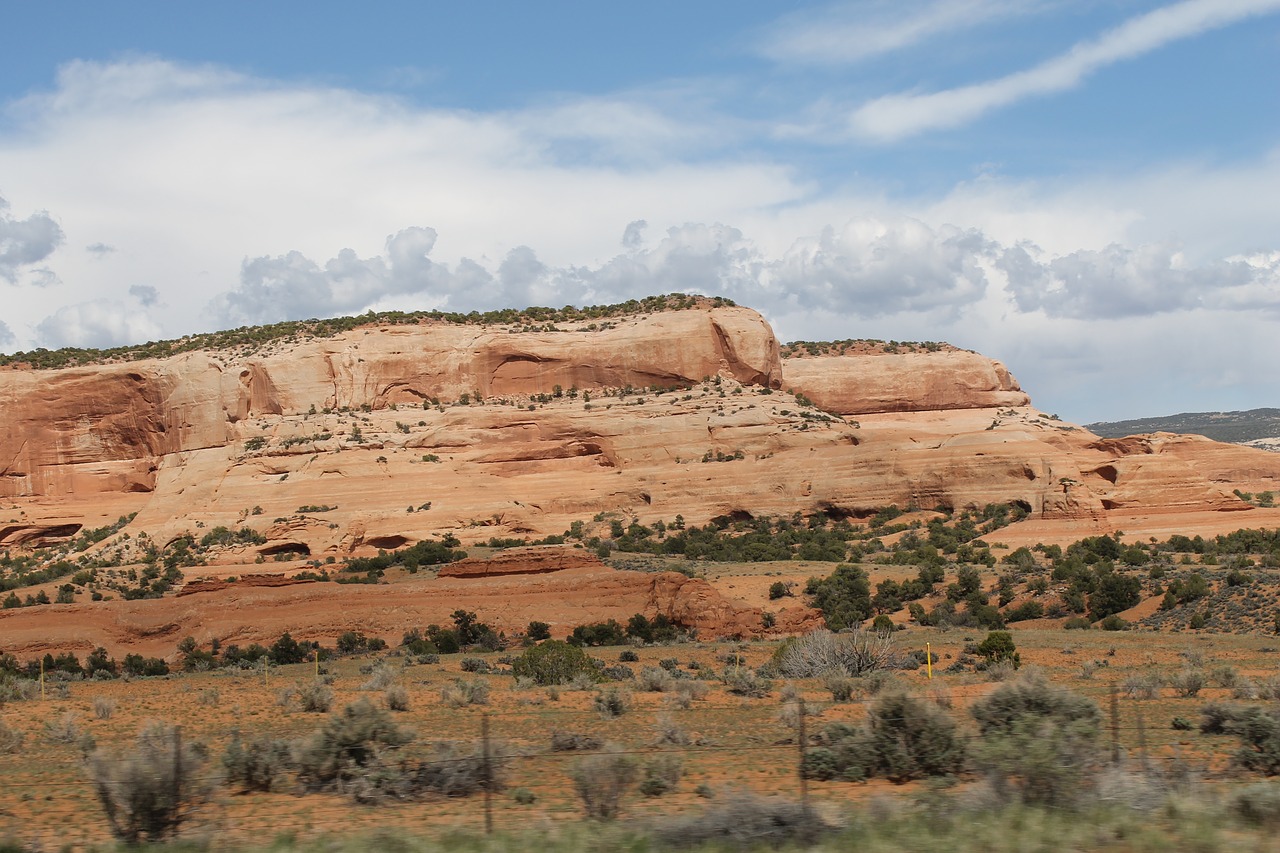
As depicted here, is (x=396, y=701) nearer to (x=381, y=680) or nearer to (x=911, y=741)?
(x=381, y=680)

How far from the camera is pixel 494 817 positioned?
414 inches

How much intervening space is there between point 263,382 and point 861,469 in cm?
3291

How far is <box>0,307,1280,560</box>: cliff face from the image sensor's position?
5116 cm

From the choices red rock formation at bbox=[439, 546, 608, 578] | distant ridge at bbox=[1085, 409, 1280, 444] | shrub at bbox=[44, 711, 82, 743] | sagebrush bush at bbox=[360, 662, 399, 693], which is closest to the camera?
shrub at bbox=[44, 711, 82, 743]

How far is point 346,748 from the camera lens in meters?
12.4

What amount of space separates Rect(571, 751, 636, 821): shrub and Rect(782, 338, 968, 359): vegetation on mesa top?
8365 centimetres

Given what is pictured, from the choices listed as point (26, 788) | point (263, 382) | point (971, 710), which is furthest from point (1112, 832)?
point (263, 382)

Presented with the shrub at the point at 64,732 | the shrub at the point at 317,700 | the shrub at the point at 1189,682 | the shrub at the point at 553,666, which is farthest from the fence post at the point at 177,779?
the shrub at the point at 1189,682

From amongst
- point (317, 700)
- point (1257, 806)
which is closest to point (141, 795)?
point (1257, 806)

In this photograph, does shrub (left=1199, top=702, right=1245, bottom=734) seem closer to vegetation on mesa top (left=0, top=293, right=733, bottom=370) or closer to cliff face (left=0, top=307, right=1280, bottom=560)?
cliff face (left=0, top=307, right=1280, bottom=560)

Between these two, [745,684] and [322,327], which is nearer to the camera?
[745,684]

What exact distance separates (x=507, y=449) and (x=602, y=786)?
4883 cm

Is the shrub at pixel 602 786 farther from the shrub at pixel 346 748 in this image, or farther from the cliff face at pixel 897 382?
the cliff face at pixel 897 382

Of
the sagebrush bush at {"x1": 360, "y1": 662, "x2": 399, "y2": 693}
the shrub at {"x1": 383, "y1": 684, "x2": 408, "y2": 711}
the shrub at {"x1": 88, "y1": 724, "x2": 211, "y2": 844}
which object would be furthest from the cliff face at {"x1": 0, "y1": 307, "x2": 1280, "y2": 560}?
the shrub at {"x1": 88, "y1": 724, "x2": 211, "y2": 844}
